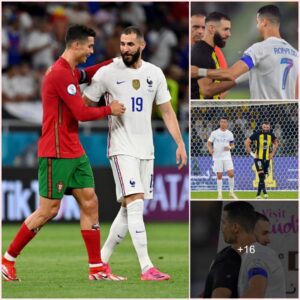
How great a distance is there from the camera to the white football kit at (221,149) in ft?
30.6

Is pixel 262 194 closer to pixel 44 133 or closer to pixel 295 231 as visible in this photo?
pixel 295 231

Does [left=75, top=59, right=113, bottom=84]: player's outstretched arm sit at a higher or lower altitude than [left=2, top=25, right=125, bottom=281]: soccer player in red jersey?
higher

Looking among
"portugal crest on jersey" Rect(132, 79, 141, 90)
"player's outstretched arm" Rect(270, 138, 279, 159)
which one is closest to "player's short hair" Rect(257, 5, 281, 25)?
"player's outstretched arm" Rect(270, 138, 279, 159)

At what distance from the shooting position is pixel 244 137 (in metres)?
9.43

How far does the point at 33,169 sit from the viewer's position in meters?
17.4

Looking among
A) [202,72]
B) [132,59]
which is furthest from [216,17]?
[132,59]

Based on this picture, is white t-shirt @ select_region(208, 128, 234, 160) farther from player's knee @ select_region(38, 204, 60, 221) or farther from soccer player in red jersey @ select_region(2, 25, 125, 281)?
player's knee @ select_region(38, 204, 60, 221)

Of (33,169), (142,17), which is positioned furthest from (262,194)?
(142,17)

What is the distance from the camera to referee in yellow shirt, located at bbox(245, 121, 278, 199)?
30.9 ft

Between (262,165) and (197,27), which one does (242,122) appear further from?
(197,27)

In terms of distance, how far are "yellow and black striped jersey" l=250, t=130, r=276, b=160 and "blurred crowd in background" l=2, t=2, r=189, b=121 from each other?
392 inches

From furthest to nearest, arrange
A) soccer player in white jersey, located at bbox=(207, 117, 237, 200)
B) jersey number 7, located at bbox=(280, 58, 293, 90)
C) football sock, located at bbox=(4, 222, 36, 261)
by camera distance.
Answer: football sock, located at bbox=(4, 222, 36, 261)
jersey number 7, located at bbox=(280, 58, 293, 90)
soccer player in white jersey, located at bbox=(207, 117, 237, 200)

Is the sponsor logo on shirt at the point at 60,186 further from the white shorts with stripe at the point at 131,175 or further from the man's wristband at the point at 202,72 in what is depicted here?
the man's wristband at the point at 202,72

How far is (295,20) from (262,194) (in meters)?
1.58
